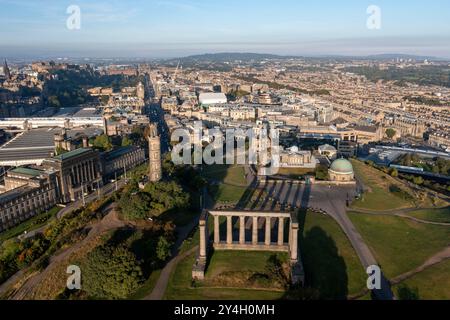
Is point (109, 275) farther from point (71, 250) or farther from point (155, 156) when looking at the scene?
point (155, 156)

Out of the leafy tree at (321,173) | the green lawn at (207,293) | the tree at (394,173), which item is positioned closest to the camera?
the green lawn at (207,293)

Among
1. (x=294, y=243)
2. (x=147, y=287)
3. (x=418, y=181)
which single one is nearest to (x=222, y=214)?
(x=294, y=243)

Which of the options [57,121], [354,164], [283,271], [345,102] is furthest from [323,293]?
[345,102]

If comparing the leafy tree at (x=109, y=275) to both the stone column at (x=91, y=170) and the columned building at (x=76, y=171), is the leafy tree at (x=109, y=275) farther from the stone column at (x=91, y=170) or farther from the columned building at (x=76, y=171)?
the stone column at (x=91, y=170)

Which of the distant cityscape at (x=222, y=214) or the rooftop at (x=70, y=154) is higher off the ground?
the rooftop at (x=70, y=154)

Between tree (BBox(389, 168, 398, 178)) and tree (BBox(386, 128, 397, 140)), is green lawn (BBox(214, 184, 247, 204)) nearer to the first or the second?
tree (BBox(389, 168, 398, 178))

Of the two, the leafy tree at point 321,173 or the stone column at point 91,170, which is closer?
the leafy tree at point 321,173

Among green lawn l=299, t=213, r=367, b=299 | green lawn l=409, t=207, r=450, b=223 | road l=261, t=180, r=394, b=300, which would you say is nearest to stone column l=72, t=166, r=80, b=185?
road l=261, t=180, r=394, b=300

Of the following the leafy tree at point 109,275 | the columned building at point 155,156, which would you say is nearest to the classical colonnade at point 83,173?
the columned building at point 155,156
